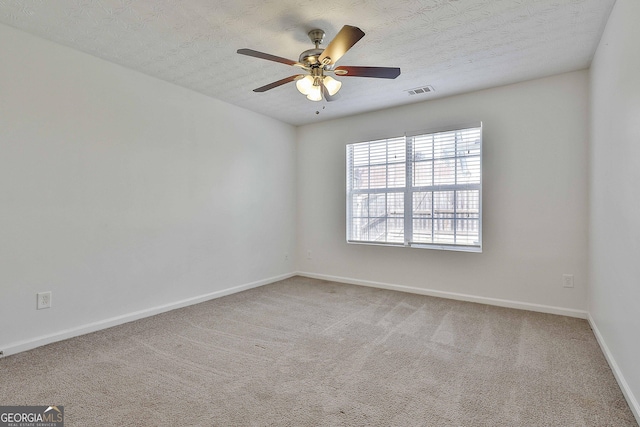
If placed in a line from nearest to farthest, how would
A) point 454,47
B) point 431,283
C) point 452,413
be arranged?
point 452,413
point 454,47
point 431,283

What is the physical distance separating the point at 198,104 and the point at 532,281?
4.31 metres

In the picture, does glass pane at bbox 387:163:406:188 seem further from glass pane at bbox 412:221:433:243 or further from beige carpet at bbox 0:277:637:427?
beige carpet at bbox 0:277:637:427

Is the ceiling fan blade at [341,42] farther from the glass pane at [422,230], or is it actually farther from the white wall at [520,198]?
the glass pane at [422,230]

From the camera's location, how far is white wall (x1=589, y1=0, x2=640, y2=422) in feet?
5.65

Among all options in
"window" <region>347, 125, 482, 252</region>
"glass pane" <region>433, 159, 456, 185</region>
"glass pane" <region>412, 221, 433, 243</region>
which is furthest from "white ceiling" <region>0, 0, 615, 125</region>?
"glass pane" <region>412, 221, 433, 243</region>

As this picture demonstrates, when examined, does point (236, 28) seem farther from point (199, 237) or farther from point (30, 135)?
point (199, 237)

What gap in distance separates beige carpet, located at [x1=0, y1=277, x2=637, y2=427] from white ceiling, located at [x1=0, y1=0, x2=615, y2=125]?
8.21 feet

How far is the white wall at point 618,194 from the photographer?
1.72 meters

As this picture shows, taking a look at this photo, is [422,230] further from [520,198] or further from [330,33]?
[330,33]

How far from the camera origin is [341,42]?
6.38ft

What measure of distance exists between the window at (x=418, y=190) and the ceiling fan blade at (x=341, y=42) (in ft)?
7.43

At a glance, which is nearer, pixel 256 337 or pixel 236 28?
pixel 236 28

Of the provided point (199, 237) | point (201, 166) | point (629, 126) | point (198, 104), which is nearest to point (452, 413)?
point (629, 126)

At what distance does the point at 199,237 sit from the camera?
12.3 feet
